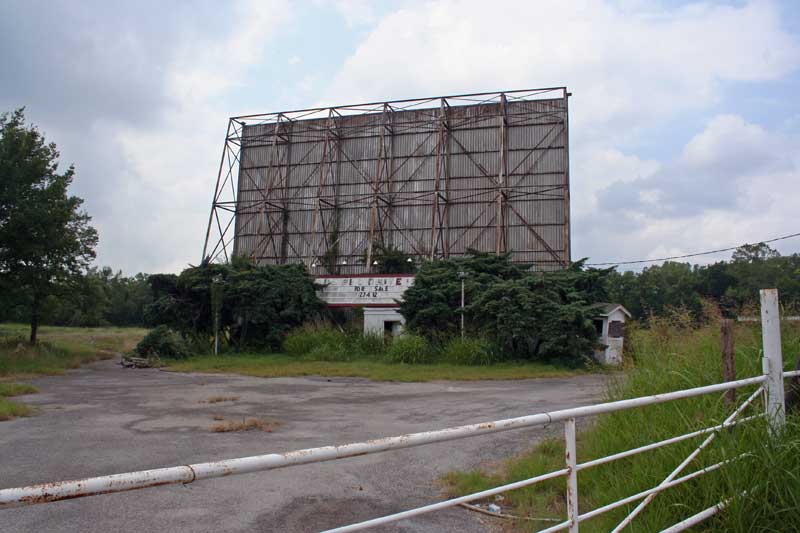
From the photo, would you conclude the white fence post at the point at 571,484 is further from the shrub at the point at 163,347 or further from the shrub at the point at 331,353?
the shrub at the point at 163,347

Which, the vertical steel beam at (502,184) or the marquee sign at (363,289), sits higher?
the vertical steel beam at (502,184)

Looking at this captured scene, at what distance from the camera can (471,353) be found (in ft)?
68.7

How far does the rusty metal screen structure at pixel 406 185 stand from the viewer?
105 feet

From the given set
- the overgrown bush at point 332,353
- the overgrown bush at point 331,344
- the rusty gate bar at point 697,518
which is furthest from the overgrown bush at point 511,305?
the rusty gate bar at point 697,518

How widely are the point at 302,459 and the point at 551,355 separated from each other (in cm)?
1980

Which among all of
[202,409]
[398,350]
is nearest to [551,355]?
[398,350]

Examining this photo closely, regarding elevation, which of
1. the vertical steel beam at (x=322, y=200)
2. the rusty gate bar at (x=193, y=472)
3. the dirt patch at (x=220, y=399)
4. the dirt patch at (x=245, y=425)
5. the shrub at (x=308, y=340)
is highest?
the vertical steel beam at (x=322, y=200)

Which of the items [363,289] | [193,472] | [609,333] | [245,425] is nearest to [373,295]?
[363,289]

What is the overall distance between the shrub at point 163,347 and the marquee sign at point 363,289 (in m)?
6.41

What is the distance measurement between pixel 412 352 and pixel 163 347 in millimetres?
10798

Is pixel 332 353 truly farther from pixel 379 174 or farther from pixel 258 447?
pixel 258 447

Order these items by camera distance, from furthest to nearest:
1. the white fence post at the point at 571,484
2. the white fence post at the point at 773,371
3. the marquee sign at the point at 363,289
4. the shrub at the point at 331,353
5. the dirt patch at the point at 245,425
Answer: the marquee sign at the point at 363,289 < the shrub at the point at 331,353 < the dirt patch at the point at 245,425 < the white fence post at the point at 773,371 < the white fence post at the point at 571,484

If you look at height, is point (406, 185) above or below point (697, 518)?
above

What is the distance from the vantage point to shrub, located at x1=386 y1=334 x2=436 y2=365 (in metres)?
21.7
